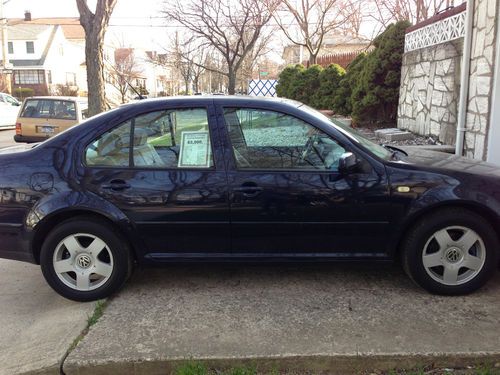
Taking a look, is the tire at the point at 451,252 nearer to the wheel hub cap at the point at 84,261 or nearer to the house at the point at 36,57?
the wheel hub cap at the point at 84,261

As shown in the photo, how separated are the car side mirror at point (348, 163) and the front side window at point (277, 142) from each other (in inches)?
4.0

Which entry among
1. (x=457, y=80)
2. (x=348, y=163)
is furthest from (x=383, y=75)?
(x=348, y=163)

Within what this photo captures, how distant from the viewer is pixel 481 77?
21.9ft

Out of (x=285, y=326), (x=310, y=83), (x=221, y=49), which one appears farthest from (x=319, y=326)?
(x=221, y=49)

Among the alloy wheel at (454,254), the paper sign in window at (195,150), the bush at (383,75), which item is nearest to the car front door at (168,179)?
the paper sign in window at (195,150)

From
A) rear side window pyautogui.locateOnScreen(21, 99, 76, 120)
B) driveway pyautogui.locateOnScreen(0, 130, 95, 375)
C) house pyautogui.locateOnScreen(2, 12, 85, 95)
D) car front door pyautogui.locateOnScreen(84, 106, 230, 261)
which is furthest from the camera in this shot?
house pyautogui.locateOnScreen(2, 12, 85, 95)

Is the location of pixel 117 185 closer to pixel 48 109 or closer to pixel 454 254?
pixel 454 254

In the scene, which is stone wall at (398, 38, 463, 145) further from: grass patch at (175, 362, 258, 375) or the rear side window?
the rear side window

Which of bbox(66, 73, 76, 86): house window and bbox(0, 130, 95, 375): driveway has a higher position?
bbox(66, 73, 76, 86): house window

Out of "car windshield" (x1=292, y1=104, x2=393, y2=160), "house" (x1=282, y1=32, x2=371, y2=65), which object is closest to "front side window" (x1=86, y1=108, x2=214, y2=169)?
"car windshield" (x1=292, y1=104, x2=393, y2=160)

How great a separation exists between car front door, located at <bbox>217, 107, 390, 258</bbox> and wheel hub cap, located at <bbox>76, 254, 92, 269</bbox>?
1.11m

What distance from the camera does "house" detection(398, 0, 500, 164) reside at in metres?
6.39

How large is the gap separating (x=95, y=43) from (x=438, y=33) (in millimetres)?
7729

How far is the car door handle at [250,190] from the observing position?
3.74 m
